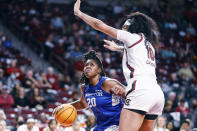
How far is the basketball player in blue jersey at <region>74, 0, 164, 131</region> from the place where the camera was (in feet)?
13.4

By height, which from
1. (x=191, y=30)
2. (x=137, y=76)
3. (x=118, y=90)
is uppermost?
(x=191, y=30)

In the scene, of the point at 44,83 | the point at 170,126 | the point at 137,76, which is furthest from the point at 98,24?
the point at 44,83

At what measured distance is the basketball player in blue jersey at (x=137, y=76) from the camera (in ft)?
13.4

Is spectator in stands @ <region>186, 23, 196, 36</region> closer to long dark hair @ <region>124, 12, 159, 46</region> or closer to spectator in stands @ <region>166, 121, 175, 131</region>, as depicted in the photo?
spectator in stands @ <region>166, 121, 175, 131</region>

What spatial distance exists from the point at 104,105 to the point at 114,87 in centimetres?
29

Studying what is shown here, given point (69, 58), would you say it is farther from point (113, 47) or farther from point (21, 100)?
point (113, 47)

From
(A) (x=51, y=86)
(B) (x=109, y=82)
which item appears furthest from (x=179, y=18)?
(B) (x=109, y=82)

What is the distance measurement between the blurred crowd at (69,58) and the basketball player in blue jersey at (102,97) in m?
3.84

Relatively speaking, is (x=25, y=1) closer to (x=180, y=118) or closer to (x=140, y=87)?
(x=180, y=118)

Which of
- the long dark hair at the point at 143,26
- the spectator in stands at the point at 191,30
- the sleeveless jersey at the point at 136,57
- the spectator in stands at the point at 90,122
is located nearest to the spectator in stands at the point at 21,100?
the spectator in stands at the point at 90,122

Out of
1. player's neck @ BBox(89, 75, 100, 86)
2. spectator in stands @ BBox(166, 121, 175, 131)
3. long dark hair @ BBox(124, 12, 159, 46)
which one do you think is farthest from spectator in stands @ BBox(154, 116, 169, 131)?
long dark hair @ BBox(124, 12, 159, 46)

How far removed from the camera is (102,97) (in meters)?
4.97

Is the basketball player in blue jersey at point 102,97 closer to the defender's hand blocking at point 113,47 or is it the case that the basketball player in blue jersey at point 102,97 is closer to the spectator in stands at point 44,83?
the defender's hand blocking at point 113,47

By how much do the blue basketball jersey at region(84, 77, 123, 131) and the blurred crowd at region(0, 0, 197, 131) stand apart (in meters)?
3.90
